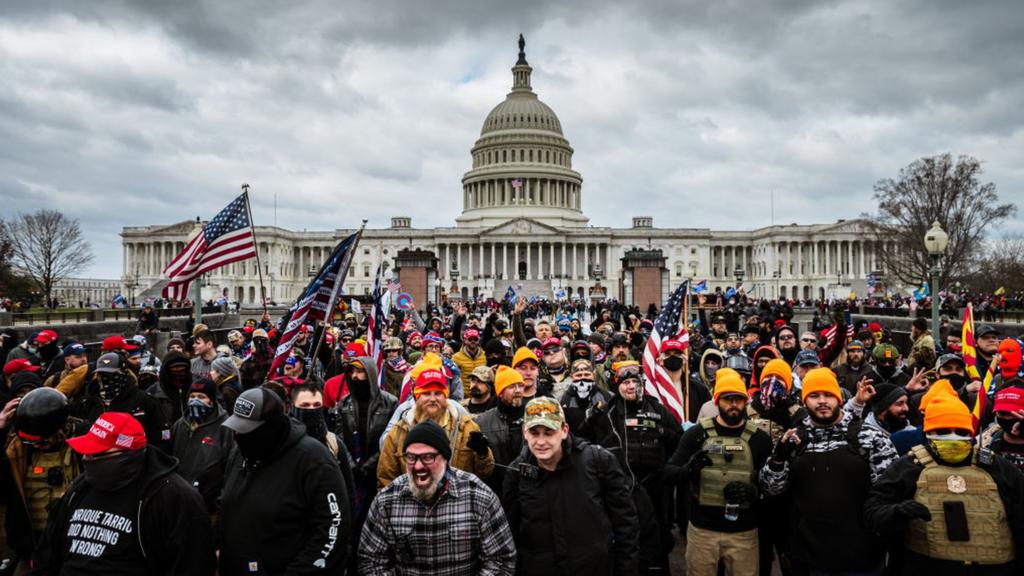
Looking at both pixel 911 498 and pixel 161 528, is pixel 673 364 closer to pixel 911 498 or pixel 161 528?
pixel 911 498

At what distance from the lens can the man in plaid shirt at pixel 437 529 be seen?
163 inches

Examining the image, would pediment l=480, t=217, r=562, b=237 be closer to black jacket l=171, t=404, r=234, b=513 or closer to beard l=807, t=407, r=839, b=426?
black jacket l=171, t=404, r=234, b=513

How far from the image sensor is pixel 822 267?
10525 cm

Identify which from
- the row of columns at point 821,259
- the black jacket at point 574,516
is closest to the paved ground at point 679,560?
the black jacket at point 574,516

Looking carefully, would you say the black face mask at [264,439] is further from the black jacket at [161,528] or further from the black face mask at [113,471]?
the black face mask at [113,471]

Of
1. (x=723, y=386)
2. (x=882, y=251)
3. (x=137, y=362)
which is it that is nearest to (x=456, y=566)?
(x=723, y=386)

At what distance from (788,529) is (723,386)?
1.17 m

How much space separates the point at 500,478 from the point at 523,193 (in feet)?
373

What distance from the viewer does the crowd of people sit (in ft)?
13.5

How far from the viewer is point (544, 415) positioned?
178 inches

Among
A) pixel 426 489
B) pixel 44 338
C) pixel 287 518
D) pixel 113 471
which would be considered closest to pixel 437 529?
pixel 426 489

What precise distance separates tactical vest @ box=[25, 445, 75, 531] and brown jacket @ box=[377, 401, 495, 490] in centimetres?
224

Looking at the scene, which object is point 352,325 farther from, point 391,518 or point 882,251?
point 882,251

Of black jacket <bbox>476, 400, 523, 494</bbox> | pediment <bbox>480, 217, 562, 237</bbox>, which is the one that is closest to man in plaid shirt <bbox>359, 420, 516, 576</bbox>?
black jacket <bbox>476, 400, 523, 494</bbox>
